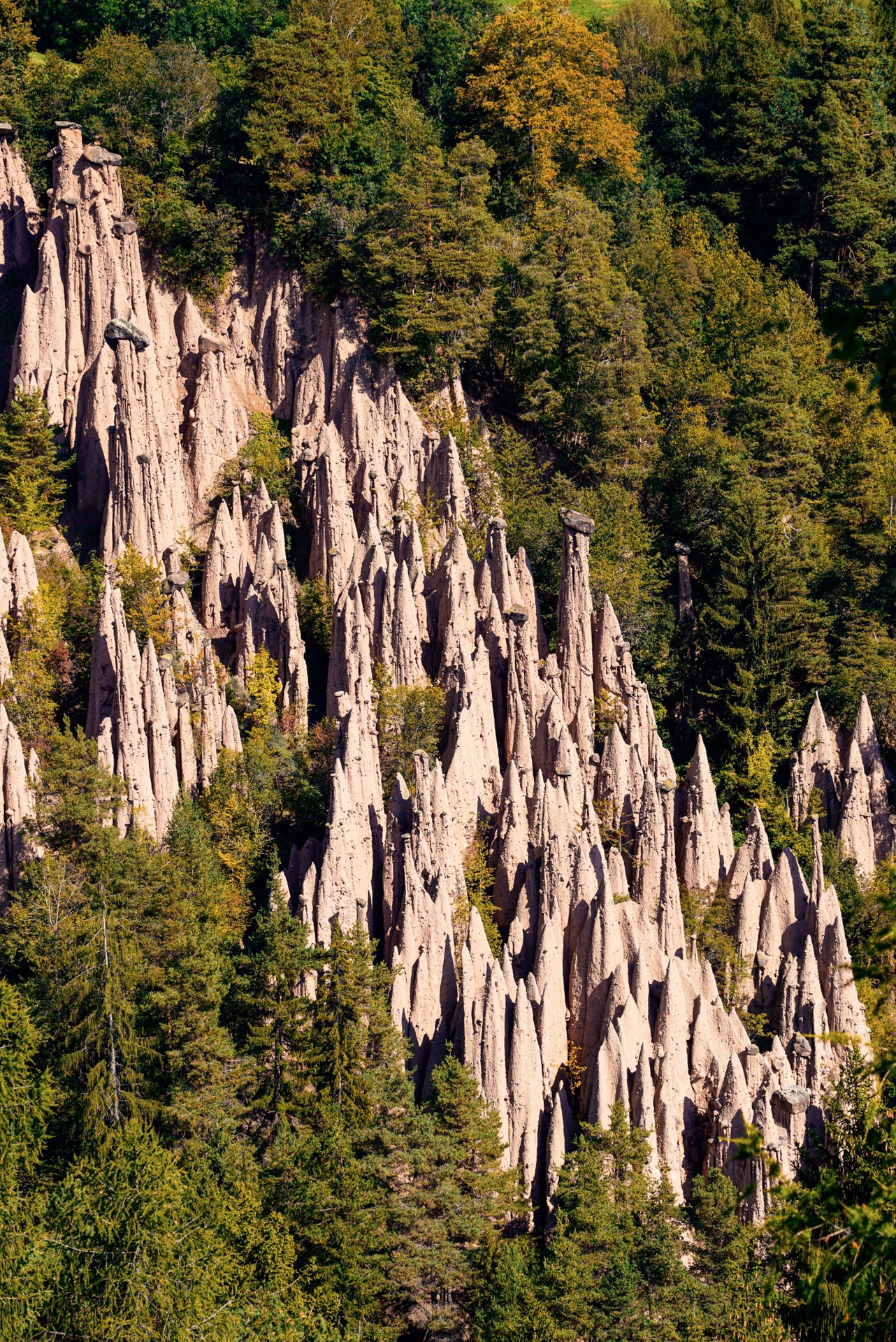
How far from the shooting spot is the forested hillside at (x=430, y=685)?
1362 inches

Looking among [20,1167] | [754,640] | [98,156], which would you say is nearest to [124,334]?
[98,156]

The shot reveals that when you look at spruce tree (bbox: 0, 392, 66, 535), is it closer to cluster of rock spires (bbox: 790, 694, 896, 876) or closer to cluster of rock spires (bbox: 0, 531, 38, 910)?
cluster of rock spires (bbox: 0, 531, 38, 910)

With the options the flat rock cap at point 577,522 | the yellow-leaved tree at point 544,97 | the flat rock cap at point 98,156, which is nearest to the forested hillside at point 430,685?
the flat rock cap at point 577,522

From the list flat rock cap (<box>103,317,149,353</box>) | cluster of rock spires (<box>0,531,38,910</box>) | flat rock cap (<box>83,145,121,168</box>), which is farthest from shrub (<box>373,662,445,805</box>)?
flat rock cap (<box>83,145,121,168</box>)

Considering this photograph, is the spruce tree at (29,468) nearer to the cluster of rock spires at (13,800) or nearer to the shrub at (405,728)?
the cluster of rock spires at (13,800)

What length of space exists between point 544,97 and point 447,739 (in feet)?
101

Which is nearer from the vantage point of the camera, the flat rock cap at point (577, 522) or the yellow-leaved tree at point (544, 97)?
the flat rock cap at point (577, 522)

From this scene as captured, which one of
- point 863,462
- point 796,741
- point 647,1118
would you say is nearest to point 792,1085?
point 647,1118

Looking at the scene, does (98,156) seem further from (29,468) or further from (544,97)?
(544,97)

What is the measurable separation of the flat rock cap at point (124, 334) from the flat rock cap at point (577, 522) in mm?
12836

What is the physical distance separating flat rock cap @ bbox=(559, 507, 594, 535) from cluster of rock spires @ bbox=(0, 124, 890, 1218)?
91 mm

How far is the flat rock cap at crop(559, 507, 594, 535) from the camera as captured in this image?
49281 mm

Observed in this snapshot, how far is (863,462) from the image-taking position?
5691 cm

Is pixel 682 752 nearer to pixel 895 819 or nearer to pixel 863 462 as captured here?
pixel 895 819
